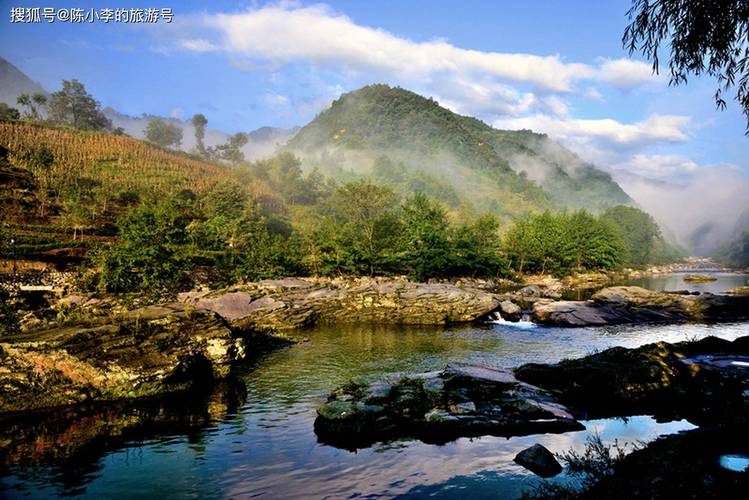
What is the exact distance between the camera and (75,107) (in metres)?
154

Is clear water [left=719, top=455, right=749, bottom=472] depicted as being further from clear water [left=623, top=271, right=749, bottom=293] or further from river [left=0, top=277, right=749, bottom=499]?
clear water [left=623, top=271, right=749, bottom=293]

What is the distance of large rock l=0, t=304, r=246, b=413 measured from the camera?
1773cm

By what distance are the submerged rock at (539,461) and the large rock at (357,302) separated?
2584 cm

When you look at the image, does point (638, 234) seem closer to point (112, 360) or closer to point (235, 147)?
point (235, 147)

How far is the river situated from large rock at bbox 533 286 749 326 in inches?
913

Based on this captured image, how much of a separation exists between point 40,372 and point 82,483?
8.59 m

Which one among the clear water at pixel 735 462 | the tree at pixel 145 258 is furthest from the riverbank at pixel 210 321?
the clear water at pixel 735 462

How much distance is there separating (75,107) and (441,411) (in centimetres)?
18313

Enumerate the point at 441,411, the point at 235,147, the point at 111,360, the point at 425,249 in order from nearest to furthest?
the point at 441,411 < the point at 111,360 < the point at 425,249 < the point at 235,147

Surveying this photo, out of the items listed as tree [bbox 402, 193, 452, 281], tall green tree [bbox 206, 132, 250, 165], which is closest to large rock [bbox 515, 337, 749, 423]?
tree [bbox 402, 193, 452, 281]

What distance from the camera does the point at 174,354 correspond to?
20672 mm

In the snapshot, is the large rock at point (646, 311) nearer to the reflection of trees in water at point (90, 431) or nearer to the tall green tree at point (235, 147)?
the reflection of trees in water at point (90, 431)

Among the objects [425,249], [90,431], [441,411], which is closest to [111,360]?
[90,431]

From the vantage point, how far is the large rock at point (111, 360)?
1773cm
